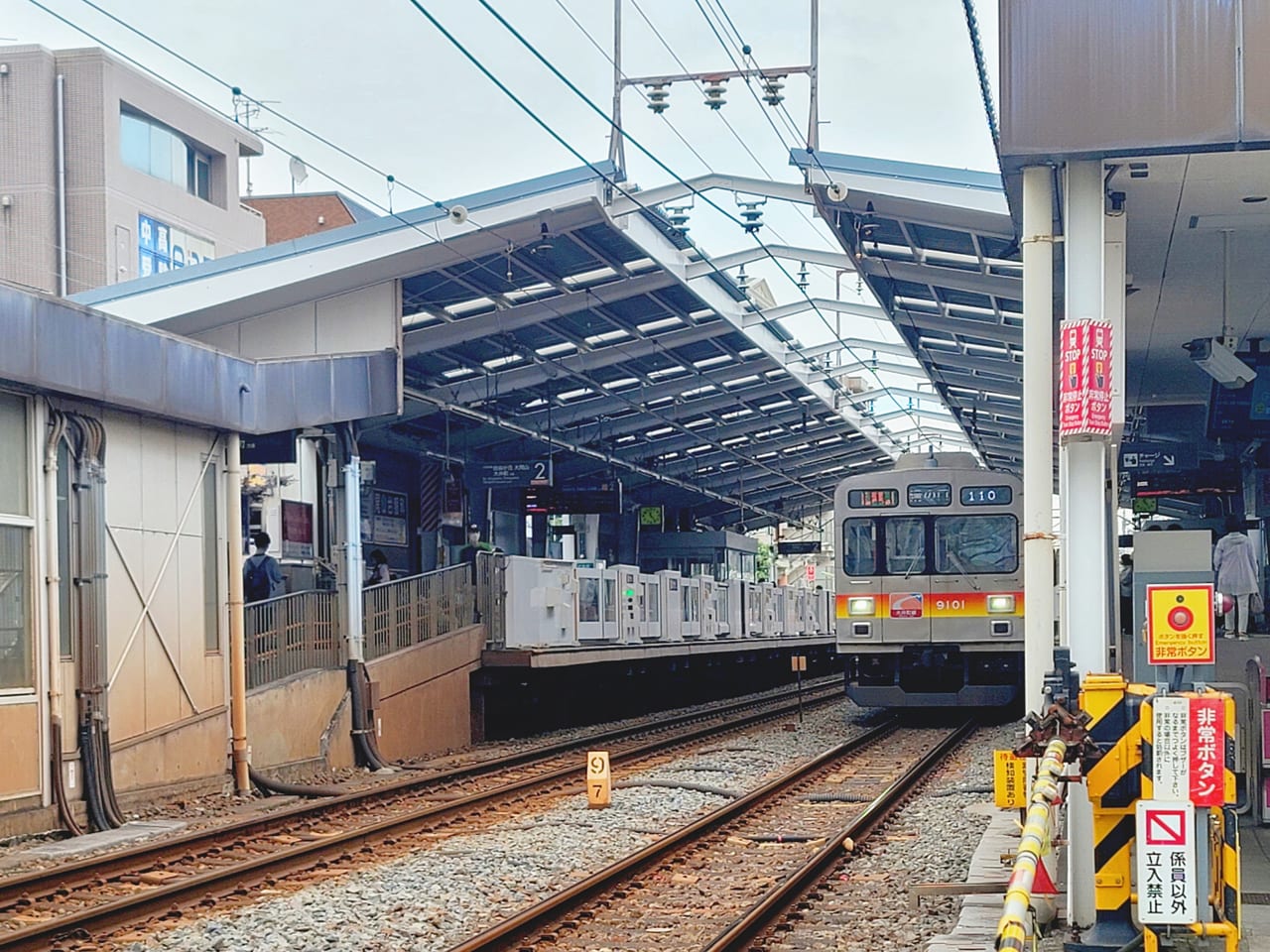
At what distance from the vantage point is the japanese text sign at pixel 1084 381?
23.7ft

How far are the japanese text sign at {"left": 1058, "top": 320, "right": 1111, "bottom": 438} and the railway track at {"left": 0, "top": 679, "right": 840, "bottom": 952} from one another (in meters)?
4.95

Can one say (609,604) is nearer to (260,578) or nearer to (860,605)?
(860,605)

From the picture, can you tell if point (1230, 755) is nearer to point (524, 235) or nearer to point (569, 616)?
point (524, 235)

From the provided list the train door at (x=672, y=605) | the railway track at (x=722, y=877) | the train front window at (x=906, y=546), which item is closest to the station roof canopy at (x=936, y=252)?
the train front window at (x=906, y=546)

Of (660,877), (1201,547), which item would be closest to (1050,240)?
(1201,547)

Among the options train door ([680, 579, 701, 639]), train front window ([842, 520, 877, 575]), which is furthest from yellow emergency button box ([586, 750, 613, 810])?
train door ([680, 579, 701, 639])

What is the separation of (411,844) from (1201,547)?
5.98 meters

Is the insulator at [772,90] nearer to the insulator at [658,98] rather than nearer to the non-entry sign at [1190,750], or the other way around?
the insulator at [658,98]

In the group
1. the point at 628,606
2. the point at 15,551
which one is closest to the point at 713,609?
the point at 628,606

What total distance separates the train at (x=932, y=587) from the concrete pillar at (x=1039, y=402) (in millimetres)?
11581

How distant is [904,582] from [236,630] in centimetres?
884

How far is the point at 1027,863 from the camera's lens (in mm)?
3699

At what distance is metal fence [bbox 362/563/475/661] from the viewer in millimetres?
16609

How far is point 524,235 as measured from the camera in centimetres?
1686
